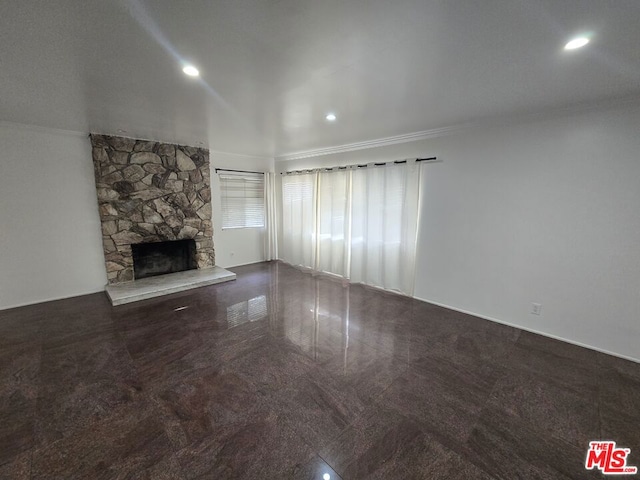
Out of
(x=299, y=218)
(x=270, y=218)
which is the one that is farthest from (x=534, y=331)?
(x=270, y=218)

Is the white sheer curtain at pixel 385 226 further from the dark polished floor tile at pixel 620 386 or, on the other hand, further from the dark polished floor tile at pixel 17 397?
the dark polished floor tile at pixel 17 397

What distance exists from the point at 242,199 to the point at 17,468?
491cm

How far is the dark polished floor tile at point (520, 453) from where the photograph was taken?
1.46 metres

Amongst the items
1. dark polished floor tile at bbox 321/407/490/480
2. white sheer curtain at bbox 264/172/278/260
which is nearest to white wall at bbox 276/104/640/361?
dark polished floor tile at bbox 321/407/490/480

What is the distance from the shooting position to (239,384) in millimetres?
2133

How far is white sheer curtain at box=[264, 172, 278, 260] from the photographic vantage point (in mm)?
6105

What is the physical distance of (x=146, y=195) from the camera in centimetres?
441

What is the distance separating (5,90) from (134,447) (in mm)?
3213

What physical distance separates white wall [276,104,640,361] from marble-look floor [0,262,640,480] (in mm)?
368

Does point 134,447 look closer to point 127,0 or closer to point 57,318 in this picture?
point 127,0

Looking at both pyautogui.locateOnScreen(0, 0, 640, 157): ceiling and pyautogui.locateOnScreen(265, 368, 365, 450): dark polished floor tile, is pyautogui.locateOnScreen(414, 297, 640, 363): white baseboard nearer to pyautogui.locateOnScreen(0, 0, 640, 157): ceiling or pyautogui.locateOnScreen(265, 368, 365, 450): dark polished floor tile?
pyautogui.locateOnScreen(265, 368, 365, 450): dark polished floor tile

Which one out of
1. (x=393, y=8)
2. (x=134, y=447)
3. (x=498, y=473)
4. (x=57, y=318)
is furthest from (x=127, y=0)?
(x=57, y=318)

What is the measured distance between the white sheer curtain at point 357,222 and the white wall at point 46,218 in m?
3.54

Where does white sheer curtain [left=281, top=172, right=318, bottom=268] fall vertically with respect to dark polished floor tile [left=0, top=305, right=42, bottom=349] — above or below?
above
